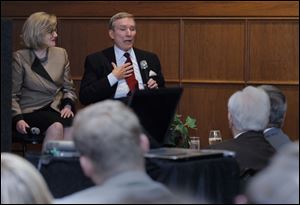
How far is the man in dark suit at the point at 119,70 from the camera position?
18.4 ft

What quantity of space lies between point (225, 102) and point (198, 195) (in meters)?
4.52

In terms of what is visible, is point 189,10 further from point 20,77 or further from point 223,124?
point 20,77

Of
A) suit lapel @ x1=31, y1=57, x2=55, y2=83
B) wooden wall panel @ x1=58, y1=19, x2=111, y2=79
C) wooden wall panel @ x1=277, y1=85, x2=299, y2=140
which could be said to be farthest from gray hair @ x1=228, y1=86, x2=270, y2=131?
wooden wall panel @ x1=58, y1=19, x2=111, y2=79

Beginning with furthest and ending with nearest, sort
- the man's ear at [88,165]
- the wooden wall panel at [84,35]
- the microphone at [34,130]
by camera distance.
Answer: the wooden wall panel at [84,35] < the microphone at [34,130] < the man's ear at [88,165]

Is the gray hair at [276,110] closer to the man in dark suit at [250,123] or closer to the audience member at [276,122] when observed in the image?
the audience member at [276,122]

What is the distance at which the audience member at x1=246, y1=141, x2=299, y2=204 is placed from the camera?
1.65m

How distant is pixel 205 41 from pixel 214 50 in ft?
0.41

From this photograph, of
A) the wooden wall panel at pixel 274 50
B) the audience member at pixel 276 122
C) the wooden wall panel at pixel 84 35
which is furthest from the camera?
the wooden wall panel at pixel 84 35

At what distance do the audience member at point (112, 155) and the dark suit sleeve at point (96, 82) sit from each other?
319 cm

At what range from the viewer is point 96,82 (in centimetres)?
563

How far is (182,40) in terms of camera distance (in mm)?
7617

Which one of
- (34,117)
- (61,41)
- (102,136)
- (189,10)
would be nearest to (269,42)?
(189,10)

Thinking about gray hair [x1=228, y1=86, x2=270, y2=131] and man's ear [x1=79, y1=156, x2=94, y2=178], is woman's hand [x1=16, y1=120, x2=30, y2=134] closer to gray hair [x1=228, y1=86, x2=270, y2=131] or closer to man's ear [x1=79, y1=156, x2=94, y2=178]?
gray hair [x1=228, y1=86, x2=270, y2=131]

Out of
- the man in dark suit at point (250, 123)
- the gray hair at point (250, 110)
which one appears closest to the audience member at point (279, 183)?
the man in dark suit at point (250, 123)
